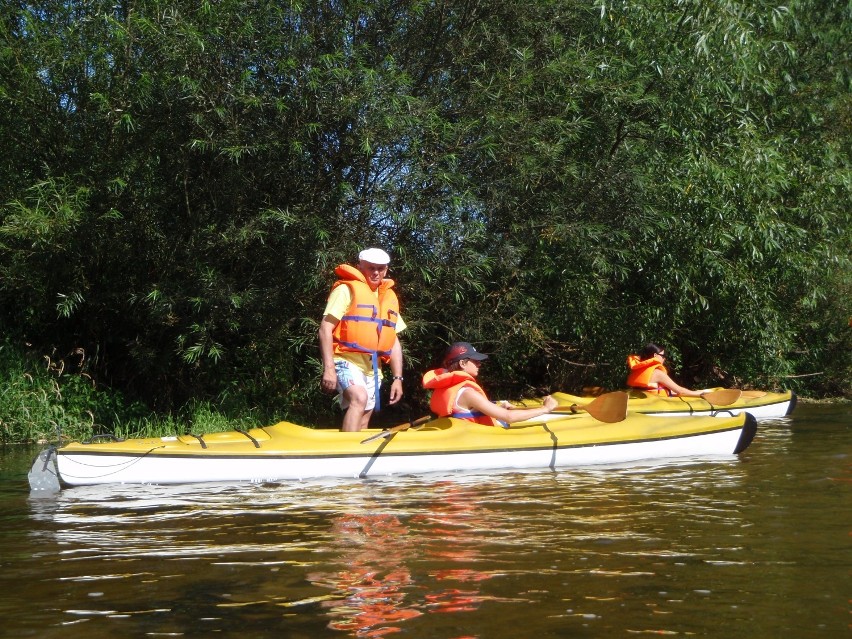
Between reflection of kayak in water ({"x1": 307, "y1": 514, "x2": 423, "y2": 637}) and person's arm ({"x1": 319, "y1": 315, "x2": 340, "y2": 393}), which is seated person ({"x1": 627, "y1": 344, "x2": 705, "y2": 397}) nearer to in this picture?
person's arm ({"x1": 319, "y1": 315, "x2": 340, "y2": 393})

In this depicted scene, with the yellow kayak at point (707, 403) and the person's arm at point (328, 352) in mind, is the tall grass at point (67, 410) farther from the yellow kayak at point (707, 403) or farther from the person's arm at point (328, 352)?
the yellow kayak at point (707, 403)

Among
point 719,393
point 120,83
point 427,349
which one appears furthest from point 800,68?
point 120,83

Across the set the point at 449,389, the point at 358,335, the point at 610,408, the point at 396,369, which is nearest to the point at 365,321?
the point at 358,335

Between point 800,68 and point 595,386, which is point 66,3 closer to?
point 595,386

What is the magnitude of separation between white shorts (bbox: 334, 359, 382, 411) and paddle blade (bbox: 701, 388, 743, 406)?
197 inches

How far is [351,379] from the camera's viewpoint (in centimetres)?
655

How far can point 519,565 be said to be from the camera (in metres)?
3.71

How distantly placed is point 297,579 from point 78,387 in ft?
21.9

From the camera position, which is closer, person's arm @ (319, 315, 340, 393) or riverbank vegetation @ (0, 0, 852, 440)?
person's arm @ (319, 315, 340, 393)

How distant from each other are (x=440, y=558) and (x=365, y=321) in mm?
2919

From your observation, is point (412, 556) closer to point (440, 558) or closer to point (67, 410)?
point (440, 558)

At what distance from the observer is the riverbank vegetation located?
8.43 m

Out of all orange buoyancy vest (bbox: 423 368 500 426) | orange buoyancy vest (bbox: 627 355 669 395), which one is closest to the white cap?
orange buoyancy vest (bbox: 423 368 500 426)

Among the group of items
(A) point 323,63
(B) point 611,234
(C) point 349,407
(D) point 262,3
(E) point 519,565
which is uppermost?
(D) point 262,3
